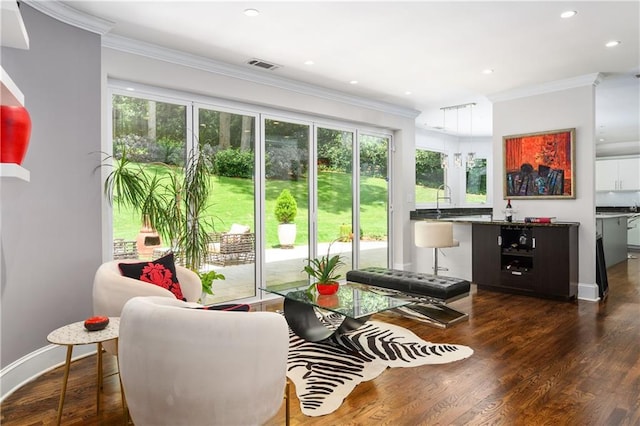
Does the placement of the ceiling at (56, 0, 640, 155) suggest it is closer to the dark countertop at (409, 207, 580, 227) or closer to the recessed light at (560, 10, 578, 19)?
the recessed light at (560, 10, 578, 19)

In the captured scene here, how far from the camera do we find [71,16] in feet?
11.1

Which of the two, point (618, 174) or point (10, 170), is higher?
point (618, 174)

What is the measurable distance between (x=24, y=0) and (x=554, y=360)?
15.7 feet

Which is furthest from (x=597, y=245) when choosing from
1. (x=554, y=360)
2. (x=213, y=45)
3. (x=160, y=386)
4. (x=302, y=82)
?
(x=160, y=386)

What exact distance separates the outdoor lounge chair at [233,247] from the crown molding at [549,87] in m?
3.97

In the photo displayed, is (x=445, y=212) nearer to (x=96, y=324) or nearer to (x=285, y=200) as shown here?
(x=285, y=200)

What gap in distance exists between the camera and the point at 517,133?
5887mm

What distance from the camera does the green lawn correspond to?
4.82m

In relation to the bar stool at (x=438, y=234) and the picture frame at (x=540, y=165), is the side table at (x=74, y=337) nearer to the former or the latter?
the bar stool at (x=438, y=234)

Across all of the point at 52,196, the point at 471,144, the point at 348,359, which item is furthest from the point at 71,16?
the point at 471,144

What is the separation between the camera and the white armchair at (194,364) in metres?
1.75

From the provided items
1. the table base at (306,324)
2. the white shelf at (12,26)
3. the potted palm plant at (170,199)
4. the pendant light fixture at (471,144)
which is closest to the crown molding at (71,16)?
the potted palm plant at (170,199)

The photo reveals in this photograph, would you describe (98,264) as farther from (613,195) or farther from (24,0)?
(613,195)

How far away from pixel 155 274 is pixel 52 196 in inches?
40.9
